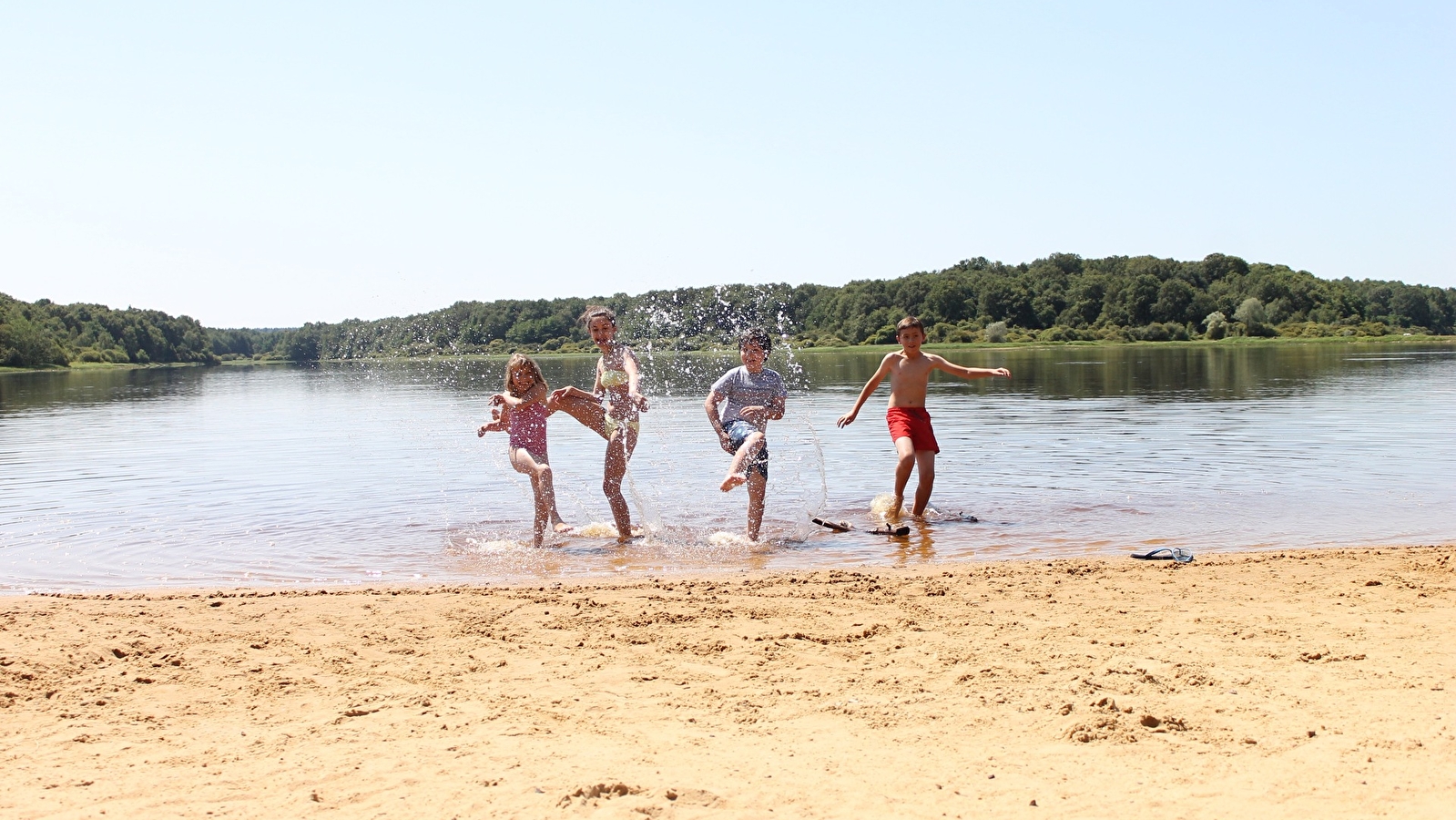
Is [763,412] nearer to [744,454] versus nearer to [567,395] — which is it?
[744,454]

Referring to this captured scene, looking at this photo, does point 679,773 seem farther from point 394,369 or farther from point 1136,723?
point 394,369

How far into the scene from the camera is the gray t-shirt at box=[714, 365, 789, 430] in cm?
995

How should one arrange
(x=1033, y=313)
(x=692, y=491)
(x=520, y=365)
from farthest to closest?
(x=1033, y=313) → (x=692, y=491) → (x=520, y=365)

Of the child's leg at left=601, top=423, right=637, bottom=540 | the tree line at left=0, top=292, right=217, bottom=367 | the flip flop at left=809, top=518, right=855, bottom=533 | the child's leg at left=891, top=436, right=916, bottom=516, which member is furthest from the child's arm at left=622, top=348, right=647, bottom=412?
the tree line at left=0, top=292, right=217, bottom=367

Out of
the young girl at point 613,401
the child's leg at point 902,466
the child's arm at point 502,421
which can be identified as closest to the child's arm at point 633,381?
the young girl at point 613,401

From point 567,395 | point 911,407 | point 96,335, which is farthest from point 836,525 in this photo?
point 96,335

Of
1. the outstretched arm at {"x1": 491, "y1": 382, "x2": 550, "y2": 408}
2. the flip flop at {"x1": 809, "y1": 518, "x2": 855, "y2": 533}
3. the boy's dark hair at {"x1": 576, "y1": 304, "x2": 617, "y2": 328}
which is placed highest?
the boy's dark hair at {"x1": 576, "y1": 304, "x2": 617, "y2": 328}

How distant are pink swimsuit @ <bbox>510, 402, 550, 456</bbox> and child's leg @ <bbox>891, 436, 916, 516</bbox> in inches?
136

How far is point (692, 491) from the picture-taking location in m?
13.5

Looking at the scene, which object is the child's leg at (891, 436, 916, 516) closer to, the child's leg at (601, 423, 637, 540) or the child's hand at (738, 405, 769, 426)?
the child's hand at (738, 405, 769, 426)

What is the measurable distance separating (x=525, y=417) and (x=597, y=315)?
1.16 m

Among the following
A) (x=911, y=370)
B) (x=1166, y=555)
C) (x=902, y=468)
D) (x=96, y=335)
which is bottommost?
(x=1166, y=555)

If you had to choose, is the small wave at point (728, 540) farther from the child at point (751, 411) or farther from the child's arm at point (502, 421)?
the child's arm at point (502, 421)

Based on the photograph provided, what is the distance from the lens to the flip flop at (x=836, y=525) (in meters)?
10.5
